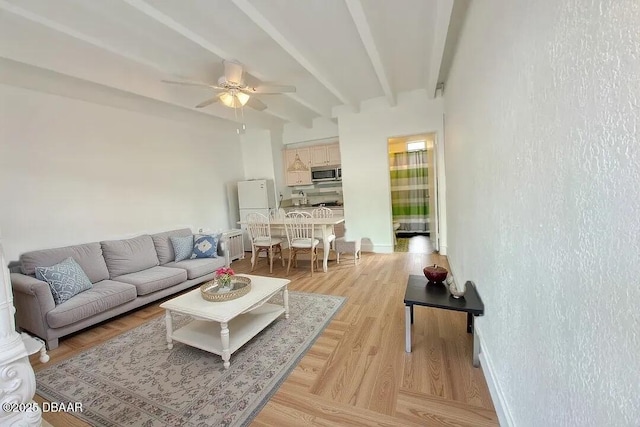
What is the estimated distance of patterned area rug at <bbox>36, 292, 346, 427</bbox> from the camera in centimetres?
160

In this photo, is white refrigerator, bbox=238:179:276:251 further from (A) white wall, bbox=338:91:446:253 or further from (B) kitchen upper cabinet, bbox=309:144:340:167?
(A) white wall, bbox=338:91:446:253

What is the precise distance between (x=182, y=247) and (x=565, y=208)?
13.5ft

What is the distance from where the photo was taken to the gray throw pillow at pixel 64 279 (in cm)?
251

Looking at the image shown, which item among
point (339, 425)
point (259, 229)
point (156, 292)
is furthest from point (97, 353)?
point (259, 229)

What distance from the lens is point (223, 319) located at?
1941mm

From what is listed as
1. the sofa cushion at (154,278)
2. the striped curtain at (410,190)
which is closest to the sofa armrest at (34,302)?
the sofa cushion at (154,278)

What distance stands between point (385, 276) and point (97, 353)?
316 cm

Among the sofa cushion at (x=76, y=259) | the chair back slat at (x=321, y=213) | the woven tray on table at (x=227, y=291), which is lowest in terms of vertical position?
the woven tray on table at (x=227, y=291)

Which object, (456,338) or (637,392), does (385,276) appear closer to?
(456,338)

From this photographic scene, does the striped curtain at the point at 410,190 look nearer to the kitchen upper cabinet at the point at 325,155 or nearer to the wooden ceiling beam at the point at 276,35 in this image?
the kitchen upper cabinet at the point at 325,155

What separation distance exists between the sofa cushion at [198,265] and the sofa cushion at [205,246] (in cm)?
9

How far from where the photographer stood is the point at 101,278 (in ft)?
10.1

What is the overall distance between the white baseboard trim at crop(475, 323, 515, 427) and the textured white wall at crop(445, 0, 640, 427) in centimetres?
2

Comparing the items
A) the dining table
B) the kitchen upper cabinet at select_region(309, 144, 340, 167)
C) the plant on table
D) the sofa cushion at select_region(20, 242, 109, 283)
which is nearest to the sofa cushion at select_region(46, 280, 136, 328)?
the sofa cushion at select_region(20, 242, 109, 283)
